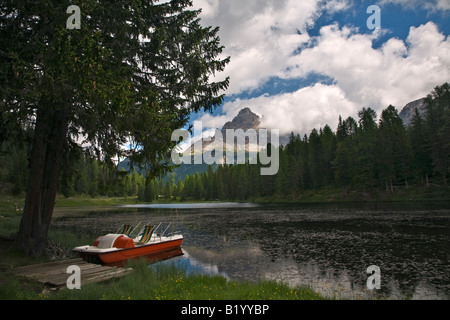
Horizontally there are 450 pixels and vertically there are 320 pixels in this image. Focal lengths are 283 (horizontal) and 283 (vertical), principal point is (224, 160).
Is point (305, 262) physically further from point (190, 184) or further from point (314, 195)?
point (190, 184)

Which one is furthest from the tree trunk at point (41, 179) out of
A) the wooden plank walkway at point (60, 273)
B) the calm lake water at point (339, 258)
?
the calm lake water at point (339, 258)

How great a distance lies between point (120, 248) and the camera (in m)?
17.8

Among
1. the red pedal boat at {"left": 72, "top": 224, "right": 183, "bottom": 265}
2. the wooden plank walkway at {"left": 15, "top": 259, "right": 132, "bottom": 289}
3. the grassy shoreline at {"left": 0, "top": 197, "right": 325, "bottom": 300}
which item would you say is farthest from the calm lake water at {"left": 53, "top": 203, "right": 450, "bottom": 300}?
the wooden plank walkway at {"left": 15, "top": 259, "right": 132, "bottom": 289}

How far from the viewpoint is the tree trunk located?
1516cm

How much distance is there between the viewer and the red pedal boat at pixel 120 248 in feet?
54.8

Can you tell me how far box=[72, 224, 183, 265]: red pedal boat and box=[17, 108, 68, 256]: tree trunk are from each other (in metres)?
2.61

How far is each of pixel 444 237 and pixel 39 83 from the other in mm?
28383

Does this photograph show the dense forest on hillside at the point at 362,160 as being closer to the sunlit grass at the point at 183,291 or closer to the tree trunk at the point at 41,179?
the tree trunk at the point at 41,179

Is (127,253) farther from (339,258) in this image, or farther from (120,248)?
(339,258)


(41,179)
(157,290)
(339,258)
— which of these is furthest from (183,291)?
(339,258)

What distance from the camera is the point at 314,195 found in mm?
101500

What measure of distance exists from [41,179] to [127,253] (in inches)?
262

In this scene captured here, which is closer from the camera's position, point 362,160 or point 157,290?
point 157,290
